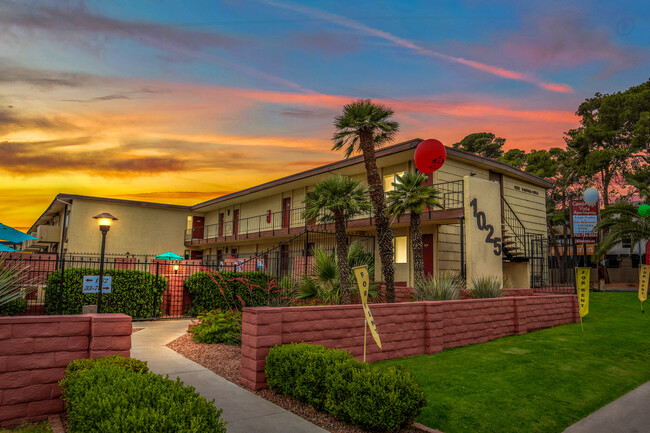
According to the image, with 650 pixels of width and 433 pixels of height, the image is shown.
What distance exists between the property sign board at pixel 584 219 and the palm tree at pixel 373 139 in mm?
12184

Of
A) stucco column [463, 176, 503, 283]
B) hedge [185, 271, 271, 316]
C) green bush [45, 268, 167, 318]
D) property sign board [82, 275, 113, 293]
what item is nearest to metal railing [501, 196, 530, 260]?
stucco column [463, 176, 503, 283]

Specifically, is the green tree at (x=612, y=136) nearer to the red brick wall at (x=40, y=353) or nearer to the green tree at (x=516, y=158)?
the green tree at (x=516, y=158)

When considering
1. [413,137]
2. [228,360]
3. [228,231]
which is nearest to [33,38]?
[228,360]

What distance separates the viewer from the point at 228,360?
8195mm

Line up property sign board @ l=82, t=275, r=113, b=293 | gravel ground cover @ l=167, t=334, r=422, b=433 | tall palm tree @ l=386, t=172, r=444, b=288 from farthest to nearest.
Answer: tall palm tree @ l=386, t=172, r=444, b=288, property sign board @ l=82, t=275, r=113, b=293, gravel ground cover @ l=167, t=334, r=422, b=433

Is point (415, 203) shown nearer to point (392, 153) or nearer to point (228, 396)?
point (392, 153)

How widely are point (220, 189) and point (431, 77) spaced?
19.2 metres

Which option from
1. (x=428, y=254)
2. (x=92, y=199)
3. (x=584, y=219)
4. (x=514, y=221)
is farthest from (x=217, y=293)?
(x=92, y=199)

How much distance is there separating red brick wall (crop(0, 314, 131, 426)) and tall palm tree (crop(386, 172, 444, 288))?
32.0 ft

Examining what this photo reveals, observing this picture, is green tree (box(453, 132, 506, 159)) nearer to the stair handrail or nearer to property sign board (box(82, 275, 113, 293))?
the stair handrail

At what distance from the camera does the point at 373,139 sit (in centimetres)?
1291

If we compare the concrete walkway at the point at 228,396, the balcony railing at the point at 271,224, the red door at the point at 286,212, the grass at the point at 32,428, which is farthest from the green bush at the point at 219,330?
the red door at the point at 286,212

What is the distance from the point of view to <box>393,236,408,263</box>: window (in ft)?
63.8

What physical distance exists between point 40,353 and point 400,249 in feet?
52.9
